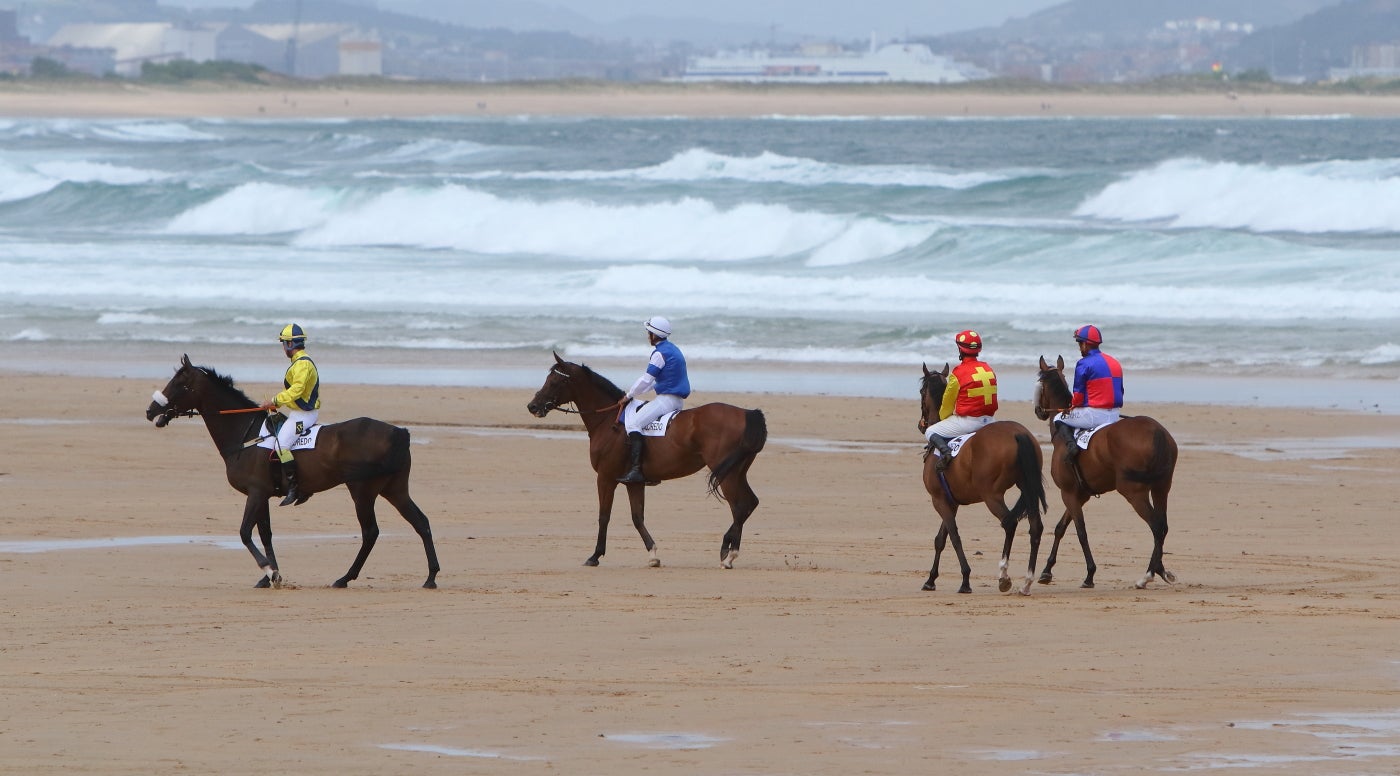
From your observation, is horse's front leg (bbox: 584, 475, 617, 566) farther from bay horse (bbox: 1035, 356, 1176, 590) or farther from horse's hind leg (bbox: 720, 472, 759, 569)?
bay horse (bbox: 1035, 356, 1176, 590)

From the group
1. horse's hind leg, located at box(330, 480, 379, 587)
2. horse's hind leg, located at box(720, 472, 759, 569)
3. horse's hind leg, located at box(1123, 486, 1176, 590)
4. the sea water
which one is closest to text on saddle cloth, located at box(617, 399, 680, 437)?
horse's hind leg, located at box(720, 472, 759, 569)

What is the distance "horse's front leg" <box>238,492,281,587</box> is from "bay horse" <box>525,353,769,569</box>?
2.29 meters

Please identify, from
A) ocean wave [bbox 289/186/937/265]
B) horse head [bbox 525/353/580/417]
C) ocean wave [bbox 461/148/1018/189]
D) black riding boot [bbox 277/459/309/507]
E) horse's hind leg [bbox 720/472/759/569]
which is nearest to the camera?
black riding boot [bbox 277/459/309/507]

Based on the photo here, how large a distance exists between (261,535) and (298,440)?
668mm

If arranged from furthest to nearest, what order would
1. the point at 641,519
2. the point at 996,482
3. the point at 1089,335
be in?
the point at 641,519 → the point at 1089,335 → the point at 996,482

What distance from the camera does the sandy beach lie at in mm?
7523

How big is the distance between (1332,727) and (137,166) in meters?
71.5

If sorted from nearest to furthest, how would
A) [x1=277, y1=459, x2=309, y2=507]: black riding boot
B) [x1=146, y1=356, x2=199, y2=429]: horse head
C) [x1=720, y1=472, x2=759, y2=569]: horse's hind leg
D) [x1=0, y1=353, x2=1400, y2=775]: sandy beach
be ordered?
1. [x1=0, y1=353, x2=1400, y2=775]: sandy beach
2. [x1=277, y1=459, x2=309, y2=507]: black riding boot
3. [x1=146, y1=356, x2=199, y2=429]: horse head
4. [x1=720, y1=472, x2=759, y2=569]: horse's hind leg

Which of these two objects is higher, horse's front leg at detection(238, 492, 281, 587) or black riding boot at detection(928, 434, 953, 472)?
black riding boot at detection(928, 434, 953, 472)

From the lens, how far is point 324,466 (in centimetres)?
1194

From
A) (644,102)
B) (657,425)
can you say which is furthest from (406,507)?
(644,102)

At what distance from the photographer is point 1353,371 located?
80.1ft

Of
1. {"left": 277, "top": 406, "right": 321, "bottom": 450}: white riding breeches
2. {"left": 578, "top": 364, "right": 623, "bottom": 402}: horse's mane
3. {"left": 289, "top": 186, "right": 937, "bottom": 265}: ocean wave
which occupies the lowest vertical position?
{"left": 289, "top": 186, "right": 937, "bottom": 265}: ocean wave

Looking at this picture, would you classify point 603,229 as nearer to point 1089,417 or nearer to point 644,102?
point 1089,417
